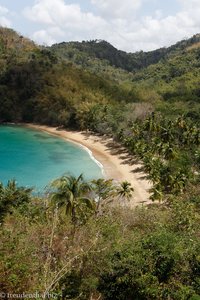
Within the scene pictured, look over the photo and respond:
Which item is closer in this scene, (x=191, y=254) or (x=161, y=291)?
(x=161, y=291)

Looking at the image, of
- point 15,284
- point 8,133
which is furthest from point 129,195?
point 8,133

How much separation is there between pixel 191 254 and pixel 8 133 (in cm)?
8752

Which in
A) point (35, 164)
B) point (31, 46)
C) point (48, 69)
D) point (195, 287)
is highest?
point (31, 46)

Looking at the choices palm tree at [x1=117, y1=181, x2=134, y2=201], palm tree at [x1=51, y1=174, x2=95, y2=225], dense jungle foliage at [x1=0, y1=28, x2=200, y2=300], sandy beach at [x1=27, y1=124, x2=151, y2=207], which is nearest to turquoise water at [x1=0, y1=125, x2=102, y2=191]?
sandy beach at [x1=27, y1=124, x2=151, y2=207]

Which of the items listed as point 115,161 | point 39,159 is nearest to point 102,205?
point 115,161

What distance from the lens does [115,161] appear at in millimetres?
70312

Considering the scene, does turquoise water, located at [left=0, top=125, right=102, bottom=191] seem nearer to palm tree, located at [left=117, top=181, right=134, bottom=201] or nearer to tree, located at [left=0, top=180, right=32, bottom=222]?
palm tree, located at [left=117, top=181, right=134, bottom=201]

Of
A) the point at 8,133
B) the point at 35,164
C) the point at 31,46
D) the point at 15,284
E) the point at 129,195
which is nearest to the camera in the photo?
the point at 15,284

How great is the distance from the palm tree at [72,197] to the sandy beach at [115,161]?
57.9ft

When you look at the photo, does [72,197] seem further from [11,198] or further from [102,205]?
[11,198]

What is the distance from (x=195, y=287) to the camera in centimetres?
1602

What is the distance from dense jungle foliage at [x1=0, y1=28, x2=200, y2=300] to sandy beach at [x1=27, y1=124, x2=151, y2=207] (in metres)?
1.81

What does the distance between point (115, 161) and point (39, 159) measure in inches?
596

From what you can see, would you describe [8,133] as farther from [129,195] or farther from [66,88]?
[129,195]
